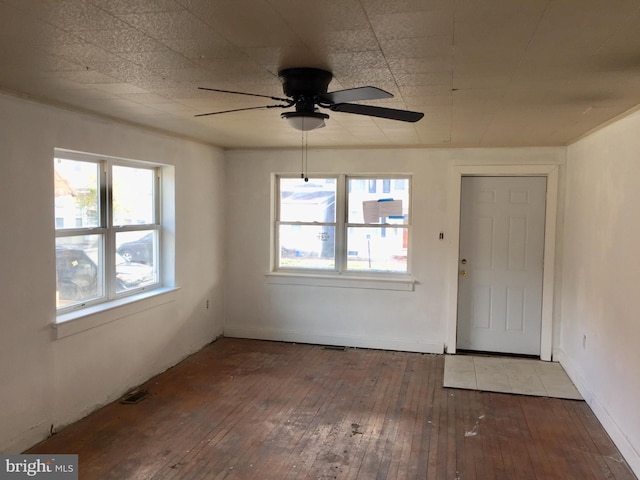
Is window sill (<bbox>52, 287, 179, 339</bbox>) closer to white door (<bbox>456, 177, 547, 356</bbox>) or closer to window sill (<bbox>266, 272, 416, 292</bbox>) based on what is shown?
window sill (<bbox>266, 272, 416, 292</bbox>)

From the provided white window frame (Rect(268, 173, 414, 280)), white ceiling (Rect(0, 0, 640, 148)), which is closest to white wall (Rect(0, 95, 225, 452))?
white ceiling (Rect(0, 0, 640, 148))

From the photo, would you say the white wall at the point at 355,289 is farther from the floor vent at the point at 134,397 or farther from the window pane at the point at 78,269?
the window pane at the point at 78,269

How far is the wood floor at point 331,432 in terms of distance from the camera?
2.88 m

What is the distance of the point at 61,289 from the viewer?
346 centimetres

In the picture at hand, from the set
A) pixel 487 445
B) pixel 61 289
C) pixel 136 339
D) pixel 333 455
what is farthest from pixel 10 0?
pixel 487 445

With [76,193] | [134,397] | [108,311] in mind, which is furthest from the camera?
[134,397]

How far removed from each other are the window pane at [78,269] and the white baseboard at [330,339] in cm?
209

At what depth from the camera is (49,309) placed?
3.21 meters

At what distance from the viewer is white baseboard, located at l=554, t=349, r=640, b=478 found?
2.89 m

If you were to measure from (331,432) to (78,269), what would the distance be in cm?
221

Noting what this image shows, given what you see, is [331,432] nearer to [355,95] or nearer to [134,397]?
[134,397]

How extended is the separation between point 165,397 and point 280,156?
9.26ft

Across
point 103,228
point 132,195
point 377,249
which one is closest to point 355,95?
point 103,228

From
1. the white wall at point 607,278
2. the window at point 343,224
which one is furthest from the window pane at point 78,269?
the white wall at point 607,278
